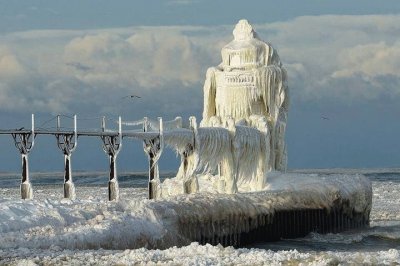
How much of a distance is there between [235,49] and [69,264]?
21103 mm

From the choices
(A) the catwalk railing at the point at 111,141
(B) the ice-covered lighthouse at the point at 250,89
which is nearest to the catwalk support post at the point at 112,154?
(A) the catwalk railing at the point at 111,141

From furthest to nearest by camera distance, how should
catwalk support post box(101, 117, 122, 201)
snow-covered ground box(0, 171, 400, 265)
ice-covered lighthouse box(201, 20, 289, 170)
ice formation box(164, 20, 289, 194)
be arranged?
ice-covered lighthouse box(201, 20, 289, 170)
ice formation box(164, 20, 289, 194)
catwalk support post box(101, 117, 122, 201)
snow-covered ground box(0, 171, 400, 265)

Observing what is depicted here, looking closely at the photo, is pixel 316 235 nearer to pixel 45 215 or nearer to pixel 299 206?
pixel 299 206

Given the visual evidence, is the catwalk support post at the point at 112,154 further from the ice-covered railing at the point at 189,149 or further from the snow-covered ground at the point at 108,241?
the snow-covered ground at the point at 108,241

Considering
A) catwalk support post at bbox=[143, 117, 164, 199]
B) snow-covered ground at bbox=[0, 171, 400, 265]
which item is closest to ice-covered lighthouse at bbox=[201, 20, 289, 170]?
catwalk support post at bbox=[143, 117, 164, 199]

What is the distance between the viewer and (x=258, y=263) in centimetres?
1897

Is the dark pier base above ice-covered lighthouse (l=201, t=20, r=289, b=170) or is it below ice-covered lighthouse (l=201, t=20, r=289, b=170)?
below

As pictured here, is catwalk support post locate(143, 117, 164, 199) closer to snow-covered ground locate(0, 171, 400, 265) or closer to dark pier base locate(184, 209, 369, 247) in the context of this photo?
dark pier base locate(184, 209, 369, 247)

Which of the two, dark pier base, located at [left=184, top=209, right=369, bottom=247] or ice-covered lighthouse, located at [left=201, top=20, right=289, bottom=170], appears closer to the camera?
dark pier base, located at [left=184, top=209, right=369, bottom=247]

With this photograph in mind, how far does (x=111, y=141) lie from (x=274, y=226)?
5668mm

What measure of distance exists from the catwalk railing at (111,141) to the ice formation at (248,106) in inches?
130

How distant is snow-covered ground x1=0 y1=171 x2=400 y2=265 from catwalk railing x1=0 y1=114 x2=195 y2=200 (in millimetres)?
4617

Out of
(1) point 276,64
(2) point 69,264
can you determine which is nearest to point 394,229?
(1) point 276,64

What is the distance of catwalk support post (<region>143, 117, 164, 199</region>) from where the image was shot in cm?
3212
